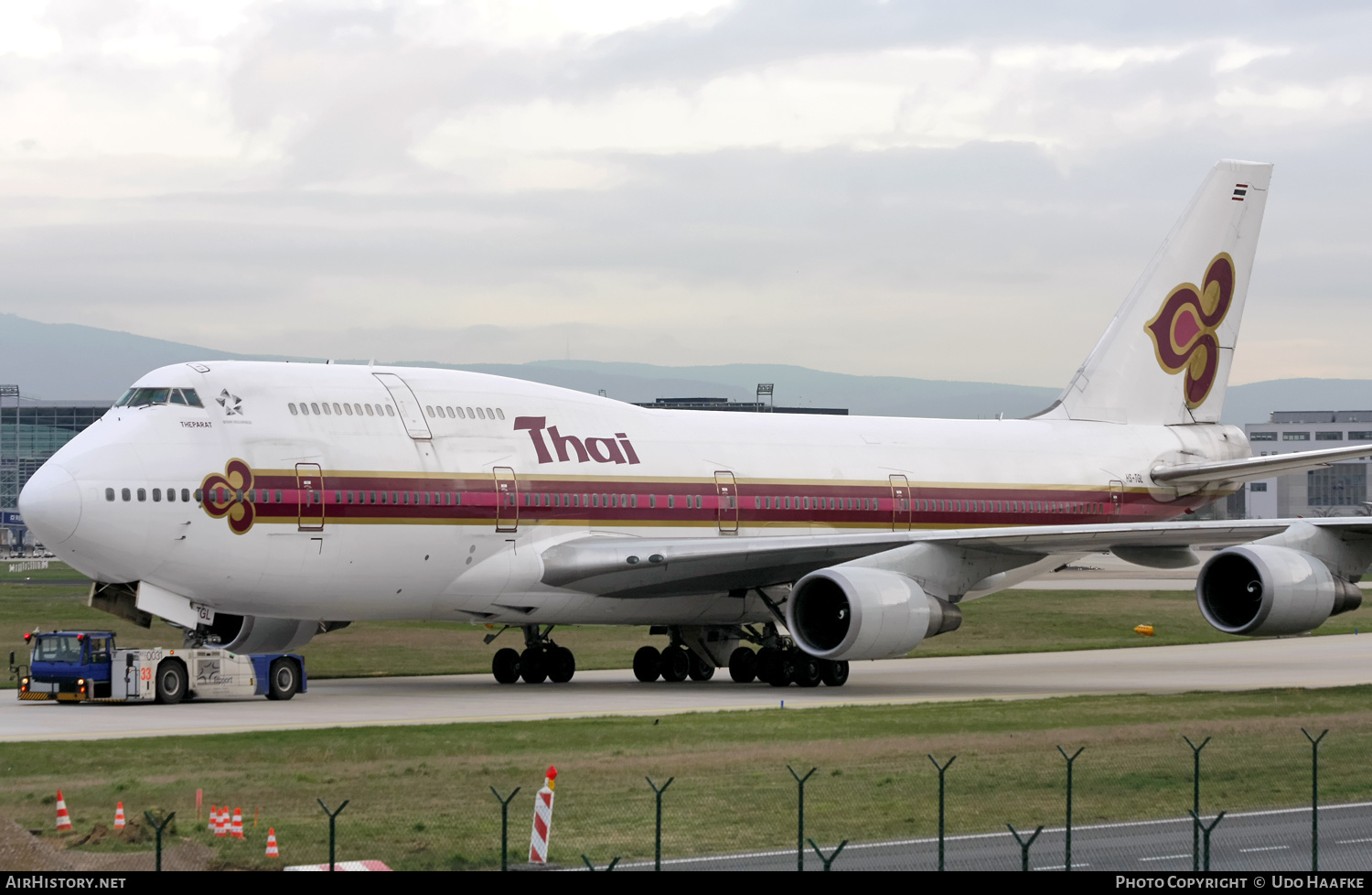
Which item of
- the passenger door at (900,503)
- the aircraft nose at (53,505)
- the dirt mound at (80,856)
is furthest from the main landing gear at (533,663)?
the dirt mound at (80,856)

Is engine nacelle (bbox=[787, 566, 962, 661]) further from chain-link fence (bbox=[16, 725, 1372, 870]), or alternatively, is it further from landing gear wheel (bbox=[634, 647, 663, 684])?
chain-link fence (bbox=[16, 725, 1372, 870])

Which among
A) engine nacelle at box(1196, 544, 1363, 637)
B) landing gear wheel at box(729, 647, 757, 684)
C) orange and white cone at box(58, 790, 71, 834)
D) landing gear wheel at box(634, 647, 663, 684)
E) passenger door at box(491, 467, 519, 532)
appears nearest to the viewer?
orange and white cone at box(58, 790, 71, 834)

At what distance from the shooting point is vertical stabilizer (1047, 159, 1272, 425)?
44.5 metres

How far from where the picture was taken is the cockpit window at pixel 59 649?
31.3 meters

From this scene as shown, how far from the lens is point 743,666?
3766 centimetres

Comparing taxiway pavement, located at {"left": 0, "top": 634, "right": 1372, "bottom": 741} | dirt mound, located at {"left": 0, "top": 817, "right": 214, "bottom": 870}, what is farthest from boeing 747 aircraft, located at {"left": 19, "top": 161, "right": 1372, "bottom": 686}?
dirt mound, located at {"left": 0, "top": 817, "right": 214, "bottom": 870}

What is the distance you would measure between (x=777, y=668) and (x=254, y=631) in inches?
420

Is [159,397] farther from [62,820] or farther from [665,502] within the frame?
[62,820]

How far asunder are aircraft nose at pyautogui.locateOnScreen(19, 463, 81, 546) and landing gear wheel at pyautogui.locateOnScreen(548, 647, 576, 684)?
38.2 ft

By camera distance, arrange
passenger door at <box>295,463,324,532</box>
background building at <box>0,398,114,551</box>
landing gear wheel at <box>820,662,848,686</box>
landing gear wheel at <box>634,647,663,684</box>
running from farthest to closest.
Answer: background building at <box>0,398,114,551</box>
landing gear wheel at <box>634,647,663,684</box>
landing gear wheel at <box>820,662,848,686</box>
passenger door at <box>295,463,324,532</box>

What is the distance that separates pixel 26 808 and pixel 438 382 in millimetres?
16090

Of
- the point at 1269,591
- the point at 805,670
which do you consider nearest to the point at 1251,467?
the point at 1269,591
